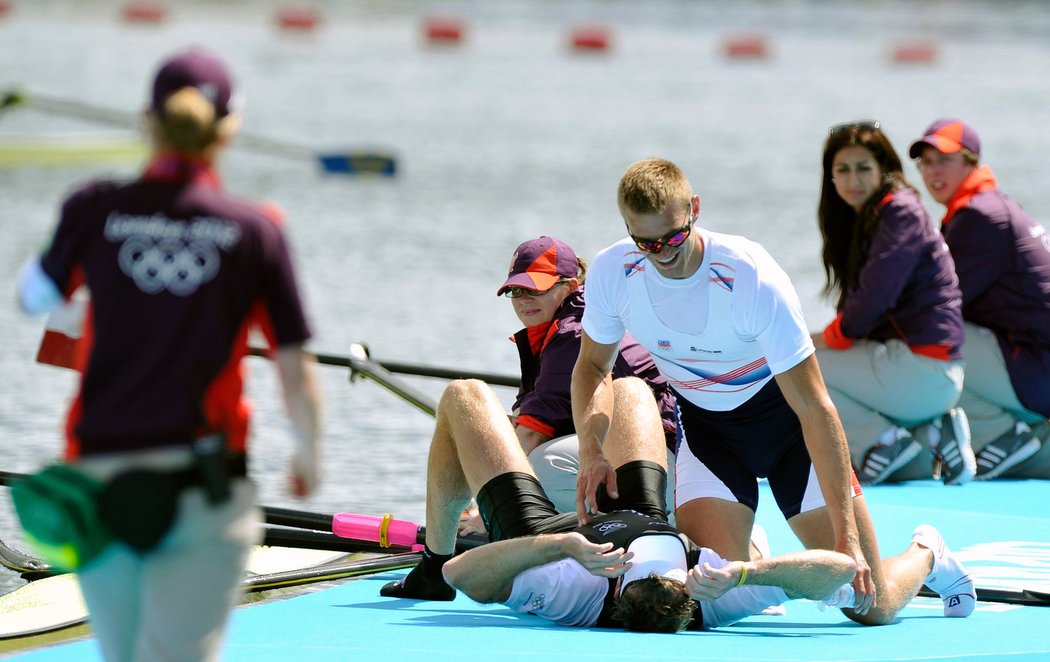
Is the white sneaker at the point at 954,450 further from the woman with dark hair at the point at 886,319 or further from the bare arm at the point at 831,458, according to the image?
the bare arm at the point at 831,458

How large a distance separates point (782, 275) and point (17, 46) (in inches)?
1040

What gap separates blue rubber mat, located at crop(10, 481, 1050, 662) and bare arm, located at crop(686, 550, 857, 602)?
0.51 ft

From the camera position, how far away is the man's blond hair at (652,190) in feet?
14.4

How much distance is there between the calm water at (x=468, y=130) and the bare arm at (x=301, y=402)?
2665mm

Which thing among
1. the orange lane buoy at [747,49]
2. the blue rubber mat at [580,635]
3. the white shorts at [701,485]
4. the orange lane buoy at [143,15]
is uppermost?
the orange lane buoy at [143,15]

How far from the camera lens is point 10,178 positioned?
17719mm

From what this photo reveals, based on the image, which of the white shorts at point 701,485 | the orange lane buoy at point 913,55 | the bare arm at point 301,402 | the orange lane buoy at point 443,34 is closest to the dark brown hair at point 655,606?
the white shorts at point 701,485

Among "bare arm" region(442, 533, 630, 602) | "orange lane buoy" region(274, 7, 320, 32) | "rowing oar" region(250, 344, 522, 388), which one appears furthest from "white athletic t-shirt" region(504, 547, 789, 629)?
"orange lane buoy" region(274, 7, 320, 32)

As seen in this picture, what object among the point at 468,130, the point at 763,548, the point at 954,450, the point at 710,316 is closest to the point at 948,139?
the point at 954,450

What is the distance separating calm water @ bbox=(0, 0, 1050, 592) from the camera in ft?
31.4

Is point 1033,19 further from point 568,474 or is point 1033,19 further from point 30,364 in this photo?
point 568,474

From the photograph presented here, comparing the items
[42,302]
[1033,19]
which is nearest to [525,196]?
[42,302]

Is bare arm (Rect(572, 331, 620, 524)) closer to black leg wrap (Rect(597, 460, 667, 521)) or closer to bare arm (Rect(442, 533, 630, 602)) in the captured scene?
black leg wrap (Rect(597, 460, 667, 521))

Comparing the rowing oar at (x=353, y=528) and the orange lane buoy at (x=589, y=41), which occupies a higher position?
the orange lane buoy at (x=589, y=41)
